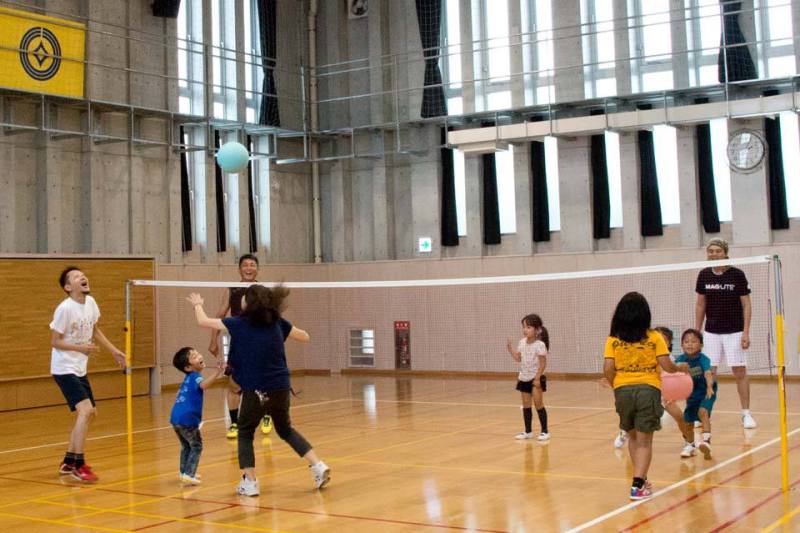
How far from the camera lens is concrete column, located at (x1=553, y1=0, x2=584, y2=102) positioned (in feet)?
68.2

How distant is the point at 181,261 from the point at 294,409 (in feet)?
23.7

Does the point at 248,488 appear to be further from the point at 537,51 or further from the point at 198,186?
the point at 537,51

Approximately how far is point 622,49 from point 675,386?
13.2m

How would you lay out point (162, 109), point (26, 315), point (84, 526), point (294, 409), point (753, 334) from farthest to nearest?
1. point (162, 109)
2. point (753, 334)
3. point (26, 315)
4. point (294, 409)
5. point (84, 526)

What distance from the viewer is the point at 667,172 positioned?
66.4ft

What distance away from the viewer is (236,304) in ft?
37.0

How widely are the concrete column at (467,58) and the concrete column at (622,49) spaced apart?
137 inches

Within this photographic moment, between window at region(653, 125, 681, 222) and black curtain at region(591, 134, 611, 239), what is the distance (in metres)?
1.12

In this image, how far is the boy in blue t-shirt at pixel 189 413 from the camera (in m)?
8.48

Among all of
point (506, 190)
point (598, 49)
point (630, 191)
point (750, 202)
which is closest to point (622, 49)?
point (598, 49)

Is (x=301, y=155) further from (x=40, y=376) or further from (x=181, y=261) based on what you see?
(x=40, y=376)

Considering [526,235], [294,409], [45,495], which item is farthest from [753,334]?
[45,495]

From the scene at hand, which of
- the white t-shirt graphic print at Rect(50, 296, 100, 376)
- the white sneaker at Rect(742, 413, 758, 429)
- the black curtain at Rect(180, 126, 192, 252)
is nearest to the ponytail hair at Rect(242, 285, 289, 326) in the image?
the white t-shirt graphic print at Rect(50, 296, 100, 376)

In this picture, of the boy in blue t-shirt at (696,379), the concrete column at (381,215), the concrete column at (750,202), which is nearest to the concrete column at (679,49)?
the concrete column at (750,202)
